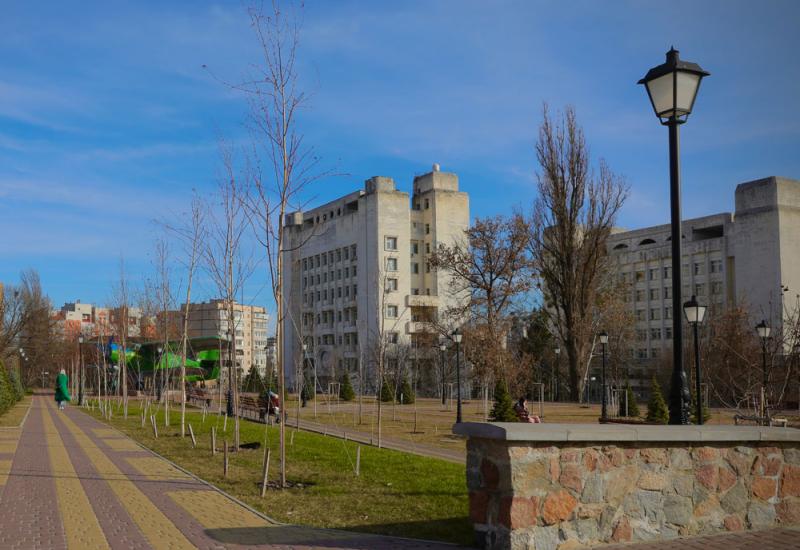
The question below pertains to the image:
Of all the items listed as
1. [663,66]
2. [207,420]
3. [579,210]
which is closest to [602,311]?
[579,210]

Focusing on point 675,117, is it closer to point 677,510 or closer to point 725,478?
point 725,478

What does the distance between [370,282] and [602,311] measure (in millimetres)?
37386

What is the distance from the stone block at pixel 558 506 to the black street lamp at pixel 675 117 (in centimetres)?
175

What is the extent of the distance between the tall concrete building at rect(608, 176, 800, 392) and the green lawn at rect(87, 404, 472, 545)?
52232 mm

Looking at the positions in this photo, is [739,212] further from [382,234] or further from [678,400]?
[678,400]

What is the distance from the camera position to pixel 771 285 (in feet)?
227

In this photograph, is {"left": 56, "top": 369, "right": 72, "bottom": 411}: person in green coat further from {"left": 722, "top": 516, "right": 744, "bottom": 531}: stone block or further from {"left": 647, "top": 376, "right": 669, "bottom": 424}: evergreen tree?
{"left": 722, "top": 516, "right": 744, "bottom": 531}: stone block

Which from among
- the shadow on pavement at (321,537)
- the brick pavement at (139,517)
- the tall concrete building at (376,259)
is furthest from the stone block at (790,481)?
the tall concrete building at (376,259)

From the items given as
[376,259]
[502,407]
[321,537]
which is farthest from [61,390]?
[376,259]

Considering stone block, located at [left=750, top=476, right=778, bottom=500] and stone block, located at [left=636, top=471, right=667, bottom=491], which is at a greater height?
stone block, located at [left=636, top=471, right=667, bottom=491]

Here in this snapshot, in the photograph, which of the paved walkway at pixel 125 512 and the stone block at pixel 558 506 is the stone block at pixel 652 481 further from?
the paved walkway at pixel 125 512

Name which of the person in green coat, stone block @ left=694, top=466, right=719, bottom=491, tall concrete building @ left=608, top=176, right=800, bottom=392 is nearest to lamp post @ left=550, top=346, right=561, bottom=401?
tall concrete building @ left=608, top=176, right=800, bottom=392

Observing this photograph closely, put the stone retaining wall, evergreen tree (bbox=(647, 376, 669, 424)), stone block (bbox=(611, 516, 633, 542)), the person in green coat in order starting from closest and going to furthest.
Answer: the stone retaining wall → stone block (bbox=(611, 516, 633, 542)) → evergreen tree (bbox=(647, 376, 669, 424)) → the person in green coat

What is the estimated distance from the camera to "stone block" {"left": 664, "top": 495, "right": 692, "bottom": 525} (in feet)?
23.6
